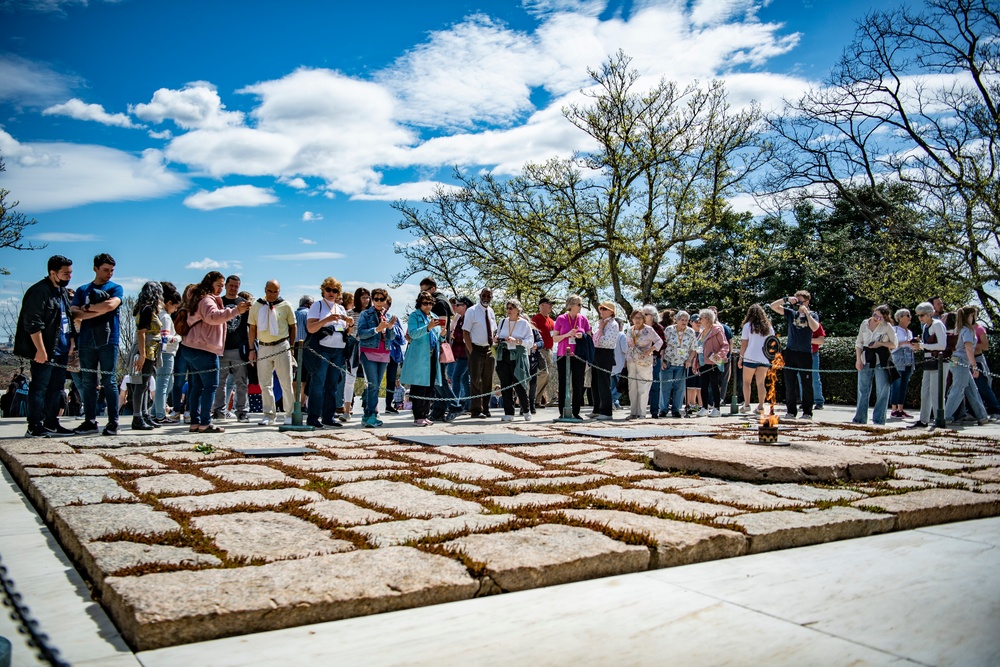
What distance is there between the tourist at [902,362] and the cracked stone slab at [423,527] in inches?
357

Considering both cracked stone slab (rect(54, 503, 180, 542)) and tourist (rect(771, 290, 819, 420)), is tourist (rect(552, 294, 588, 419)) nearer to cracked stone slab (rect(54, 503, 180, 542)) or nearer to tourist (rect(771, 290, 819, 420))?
tourist (rect(771, 290, 819, 420))

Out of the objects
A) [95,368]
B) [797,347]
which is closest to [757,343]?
[797,347]

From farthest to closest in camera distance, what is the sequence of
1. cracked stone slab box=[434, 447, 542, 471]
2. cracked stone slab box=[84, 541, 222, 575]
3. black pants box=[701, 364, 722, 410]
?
1. black pants box=[701, 364, 722, 410]
2. cracked stone slab box=[434, 447, 542, 471]
3. cracked stone slab box=[84, 541, 222, 575]

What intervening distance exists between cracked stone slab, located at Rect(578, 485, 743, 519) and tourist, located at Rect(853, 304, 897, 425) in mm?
7186

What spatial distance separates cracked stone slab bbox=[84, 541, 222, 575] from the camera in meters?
3.28

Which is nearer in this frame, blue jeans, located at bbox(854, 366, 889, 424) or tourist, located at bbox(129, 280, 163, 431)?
tourist, located at bbox(129, 280, 163, 431)

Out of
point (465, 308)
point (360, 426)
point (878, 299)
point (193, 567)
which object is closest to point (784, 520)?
point (193, 567)

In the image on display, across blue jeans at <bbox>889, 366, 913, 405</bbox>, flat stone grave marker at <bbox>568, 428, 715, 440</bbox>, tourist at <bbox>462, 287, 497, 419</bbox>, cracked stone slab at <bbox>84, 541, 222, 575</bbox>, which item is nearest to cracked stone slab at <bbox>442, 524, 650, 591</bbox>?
cracked stone slab at <bbox>84, 541, 222, 575</bbox>

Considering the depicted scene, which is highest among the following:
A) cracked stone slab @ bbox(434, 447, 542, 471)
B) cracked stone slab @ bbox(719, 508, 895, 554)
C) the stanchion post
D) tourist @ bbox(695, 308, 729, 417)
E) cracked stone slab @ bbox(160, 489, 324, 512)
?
tourist @ bbox(695, 308, 729, 417)

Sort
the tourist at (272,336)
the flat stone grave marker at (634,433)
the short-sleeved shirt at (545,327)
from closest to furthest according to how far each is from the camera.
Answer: the flat stone grave marker at (634,433), the tourist at (272,336), the short-sleeved shirt at (545,327)

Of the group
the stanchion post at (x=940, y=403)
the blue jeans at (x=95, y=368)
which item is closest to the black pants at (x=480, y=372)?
the blue jeans at (x=95, y=368)

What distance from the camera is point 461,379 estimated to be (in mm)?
12336

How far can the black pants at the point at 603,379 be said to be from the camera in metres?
11.8

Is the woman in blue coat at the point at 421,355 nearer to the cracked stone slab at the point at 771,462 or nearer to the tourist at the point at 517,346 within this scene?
the tourist at the point at 517,346
